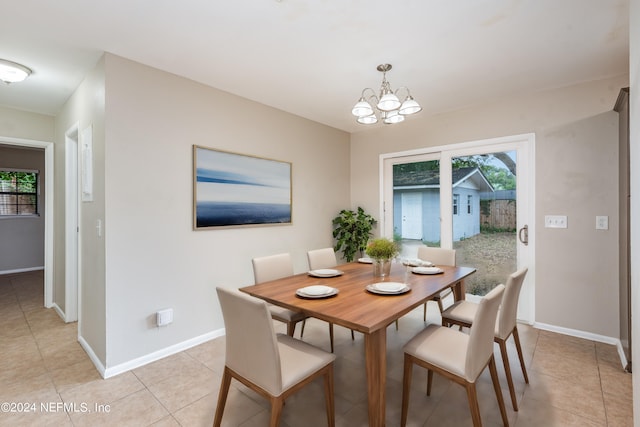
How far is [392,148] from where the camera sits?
433 centimetres

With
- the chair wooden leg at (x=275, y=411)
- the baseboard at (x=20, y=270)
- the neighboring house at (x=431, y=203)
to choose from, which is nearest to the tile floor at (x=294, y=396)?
the chair wooden leg at (x=275, y=411)

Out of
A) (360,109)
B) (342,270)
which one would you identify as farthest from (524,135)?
(342,270)

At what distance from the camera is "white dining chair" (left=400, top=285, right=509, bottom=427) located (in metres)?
1.50

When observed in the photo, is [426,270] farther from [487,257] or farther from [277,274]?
[487,257]

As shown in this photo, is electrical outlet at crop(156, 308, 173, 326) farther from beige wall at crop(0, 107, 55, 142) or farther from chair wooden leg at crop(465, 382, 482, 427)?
beige wall at crop(0, 107, 55, 142)

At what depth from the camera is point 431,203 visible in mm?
4074

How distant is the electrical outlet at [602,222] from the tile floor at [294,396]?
42.6 inches

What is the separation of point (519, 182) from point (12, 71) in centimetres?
488

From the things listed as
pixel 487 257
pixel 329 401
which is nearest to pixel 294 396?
pixel 329 401

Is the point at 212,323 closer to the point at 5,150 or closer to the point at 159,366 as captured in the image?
the point at 159,366

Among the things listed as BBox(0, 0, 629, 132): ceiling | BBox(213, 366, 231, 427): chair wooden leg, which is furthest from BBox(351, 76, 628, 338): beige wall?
BBox(213, 366, 231, 427): chair wooden leg

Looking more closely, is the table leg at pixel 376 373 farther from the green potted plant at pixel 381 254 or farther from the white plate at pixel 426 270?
the white plate at pixel 426 270

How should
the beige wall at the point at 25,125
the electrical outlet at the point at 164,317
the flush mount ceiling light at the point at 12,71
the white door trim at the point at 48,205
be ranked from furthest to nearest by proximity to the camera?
the white door trim at the point at 48,205
the beige wall at the point at 25,125
the electrical outlet at the point at 164,317
the flush mount ceiling light at the point at 12,71

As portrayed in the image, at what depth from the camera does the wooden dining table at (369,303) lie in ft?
4.99
